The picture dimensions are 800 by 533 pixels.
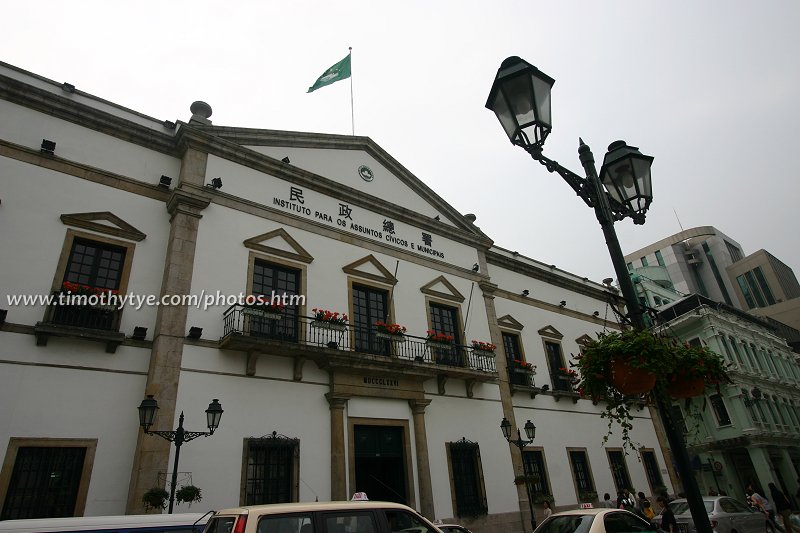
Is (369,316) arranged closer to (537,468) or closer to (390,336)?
(390,336)

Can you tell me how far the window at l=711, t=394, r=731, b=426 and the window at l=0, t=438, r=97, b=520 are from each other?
36070 millimetres

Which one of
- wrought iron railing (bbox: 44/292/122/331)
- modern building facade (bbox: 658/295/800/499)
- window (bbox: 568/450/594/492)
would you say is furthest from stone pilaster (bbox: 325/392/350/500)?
modern building facade (bbox: 658/295/800/499)

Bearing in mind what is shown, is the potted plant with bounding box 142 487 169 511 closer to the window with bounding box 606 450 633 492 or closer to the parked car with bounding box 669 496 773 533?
the parked car with bounding box 669 496 773 533

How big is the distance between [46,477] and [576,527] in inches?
388

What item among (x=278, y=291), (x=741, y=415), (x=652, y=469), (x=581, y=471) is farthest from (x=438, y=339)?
(x=741, y=415)

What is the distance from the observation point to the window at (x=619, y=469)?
2066cm

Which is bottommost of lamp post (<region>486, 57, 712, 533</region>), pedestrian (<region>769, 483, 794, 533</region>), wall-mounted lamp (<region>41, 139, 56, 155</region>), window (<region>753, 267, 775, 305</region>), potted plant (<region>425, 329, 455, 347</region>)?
pedestrian (<region>769, 483, 794, 533</region>)

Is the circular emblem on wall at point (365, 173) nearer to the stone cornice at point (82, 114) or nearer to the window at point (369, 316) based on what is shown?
the window at point (369, 316)

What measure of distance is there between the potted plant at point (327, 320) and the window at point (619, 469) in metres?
13.9

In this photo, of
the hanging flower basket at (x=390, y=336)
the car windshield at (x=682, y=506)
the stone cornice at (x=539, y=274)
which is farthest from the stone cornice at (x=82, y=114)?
the car windshield at (x=682, y=506)

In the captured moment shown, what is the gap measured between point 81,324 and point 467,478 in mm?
11745

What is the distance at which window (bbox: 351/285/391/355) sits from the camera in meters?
15.2

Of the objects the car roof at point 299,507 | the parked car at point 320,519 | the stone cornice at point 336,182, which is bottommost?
the parked car at point 320,519

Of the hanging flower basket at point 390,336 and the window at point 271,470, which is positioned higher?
the hanging flower basket at point 390,336
